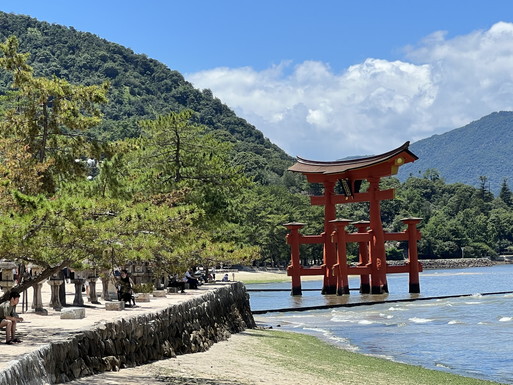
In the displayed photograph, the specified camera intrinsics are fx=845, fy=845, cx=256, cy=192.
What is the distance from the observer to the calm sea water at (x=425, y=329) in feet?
73.6

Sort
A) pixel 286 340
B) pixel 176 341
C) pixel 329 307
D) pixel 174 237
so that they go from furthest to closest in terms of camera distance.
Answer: pixel 329 307, pixel 286 340, pixel 176 341, pixel 174 237

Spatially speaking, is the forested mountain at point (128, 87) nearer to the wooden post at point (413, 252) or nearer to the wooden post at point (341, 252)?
the wooden post at point (413, 252)

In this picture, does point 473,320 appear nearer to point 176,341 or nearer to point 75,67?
point 176,341

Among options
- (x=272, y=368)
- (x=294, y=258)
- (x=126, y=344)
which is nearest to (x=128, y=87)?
(x=294, y=258)

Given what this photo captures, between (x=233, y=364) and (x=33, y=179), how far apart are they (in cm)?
537

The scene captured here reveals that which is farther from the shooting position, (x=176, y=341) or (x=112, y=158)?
(x=112, y=158)

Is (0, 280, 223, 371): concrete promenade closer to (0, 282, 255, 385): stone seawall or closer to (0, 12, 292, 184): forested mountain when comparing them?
(0, 282, 255, 385): stone seawall

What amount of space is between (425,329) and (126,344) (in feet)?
61.1

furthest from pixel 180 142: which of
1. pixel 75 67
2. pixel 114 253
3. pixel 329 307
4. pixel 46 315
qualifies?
pixel 75 67

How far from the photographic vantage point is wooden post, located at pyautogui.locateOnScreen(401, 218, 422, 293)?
158 feet

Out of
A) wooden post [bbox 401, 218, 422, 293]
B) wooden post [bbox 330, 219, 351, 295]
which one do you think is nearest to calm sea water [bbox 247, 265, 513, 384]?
wooden post [bbox 330, 219, 351, 295]

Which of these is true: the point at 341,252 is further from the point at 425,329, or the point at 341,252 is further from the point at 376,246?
the point at 425,329

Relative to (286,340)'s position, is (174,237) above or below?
above

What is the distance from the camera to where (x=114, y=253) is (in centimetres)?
1471
